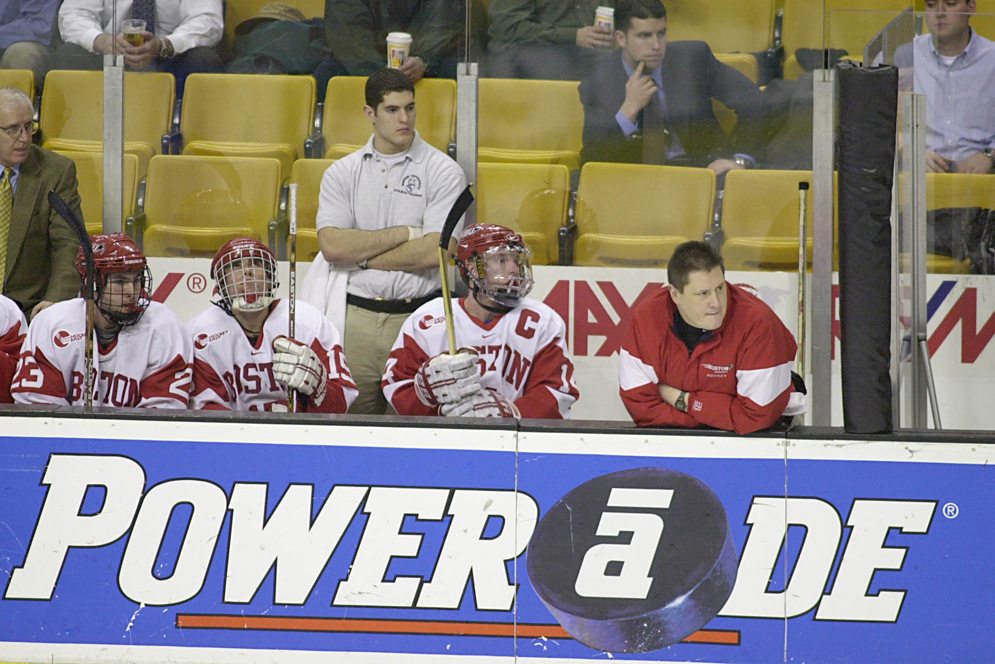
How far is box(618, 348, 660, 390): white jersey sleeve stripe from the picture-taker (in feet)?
9.05

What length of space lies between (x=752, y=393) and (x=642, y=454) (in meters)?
0.30

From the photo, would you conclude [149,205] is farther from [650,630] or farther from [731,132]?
[650,630]

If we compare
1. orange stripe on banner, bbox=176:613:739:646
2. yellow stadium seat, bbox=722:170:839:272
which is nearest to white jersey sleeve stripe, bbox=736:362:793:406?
orange stripe on banner, bbox=176:613:739:646

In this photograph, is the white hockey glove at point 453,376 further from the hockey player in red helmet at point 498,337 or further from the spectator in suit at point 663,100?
the spectator in suit at point 663,100

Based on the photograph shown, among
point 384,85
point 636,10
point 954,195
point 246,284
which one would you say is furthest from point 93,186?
point 954,195

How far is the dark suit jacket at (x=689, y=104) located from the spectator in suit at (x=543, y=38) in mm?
83

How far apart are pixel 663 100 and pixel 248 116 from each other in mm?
1506

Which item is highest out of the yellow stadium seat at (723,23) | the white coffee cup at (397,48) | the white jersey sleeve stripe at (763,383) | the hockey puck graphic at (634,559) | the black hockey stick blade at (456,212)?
the yellow stadium seat at (723,23)

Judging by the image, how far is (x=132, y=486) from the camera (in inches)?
A: 100.0

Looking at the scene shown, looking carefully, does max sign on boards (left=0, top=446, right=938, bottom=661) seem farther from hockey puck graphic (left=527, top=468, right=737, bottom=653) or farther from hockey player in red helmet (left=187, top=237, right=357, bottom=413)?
hockey player in red helmet (left=187, top=237, right=357, bottom=413)

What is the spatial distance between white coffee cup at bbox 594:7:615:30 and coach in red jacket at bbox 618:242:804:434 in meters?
1.33

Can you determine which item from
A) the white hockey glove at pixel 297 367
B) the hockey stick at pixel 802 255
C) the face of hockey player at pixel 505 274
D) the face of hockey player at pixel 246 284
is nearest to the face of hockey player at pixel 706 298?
the face of hockey player at pixel 505 274

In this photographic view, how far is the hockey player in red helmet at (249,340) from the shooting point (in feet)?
10.7

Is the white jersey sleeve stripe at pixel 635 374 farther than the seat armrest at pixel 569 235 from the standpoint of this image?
No
